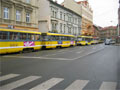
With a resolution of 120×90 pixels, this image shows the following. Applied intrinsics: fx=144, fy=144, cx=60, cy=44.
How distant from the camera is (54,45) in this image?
2589 centimetres

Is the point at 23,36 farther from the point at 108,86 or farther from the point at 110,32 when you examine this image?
the point at 110,32

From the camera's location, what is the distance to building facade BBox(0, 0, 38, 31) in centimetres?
2375

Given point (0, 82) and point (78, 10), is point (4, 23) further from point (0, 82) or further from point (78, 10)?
point (78, 10)

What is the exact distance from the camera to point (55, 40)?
26.3 metres

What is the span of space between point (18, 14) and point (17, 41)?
37.6 ft

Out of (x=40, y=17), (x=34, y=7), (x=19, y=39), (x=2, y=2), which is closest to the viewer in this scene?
(x=19, y=39)

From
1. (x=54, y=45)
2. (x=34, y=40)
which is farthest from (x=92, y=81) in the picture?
(x=54, y=45)

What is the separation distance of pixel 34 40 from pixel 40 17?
20241 millimetres

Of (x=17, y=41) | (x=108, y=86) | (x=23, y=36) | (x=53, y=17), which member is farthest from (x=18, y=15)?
(x=108, y=86)

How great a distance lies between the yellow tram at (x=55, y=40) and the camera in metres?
23.8

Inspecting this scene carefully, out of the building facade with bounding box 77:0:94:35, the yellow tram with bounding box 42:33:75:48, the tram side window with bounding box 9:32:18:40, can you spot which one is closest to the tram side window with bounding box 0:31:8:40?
the tram side window with bounding box 9:32:18:40

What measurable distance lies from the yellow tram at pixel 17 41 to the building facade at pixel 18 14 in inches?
161

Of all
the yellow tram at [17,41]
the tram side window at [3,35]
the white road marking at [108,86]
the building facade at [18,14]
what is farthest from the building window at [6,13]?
the white road marking at [108,86]

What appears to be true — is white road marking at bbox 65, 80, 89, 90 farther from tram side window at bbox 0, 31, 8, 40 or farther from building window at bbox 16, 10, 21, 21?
building window at bbox 16, 10, 21, 21
